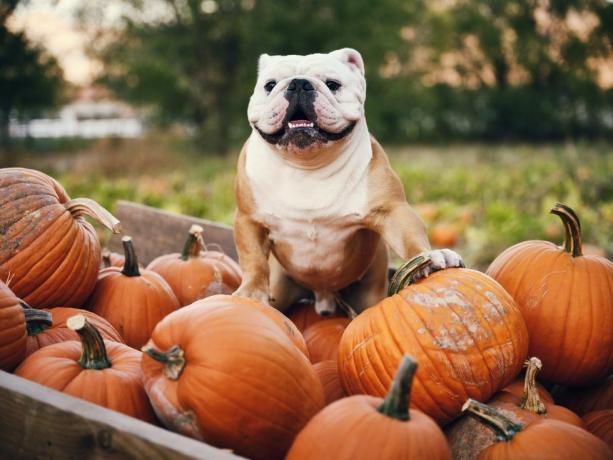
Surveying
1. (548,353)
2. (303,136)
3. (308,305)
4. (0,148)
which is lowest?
(0,148)

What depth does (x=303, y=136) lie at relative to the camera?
5.99ft

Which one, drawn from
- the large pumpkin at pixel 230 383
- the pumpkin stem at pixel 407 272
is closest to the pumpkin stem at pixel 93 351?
the large pumpkin at pixel 230 383

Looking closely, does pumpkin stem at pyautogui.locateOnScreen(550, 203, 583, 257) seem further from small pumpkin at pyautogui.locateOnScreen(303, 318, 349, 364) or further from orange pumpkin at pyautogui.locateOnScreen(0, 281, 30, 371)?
orange pumpkin at pyautogui.locateOnScreen(0, 281, 30, 371)

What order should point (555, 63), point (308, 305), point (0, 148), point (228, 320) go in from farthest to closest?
point (555, 63) < point (0, 148) < point (308, 305) < point (228, 320)

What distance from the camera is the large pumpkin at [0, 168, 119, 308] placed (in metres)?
1.82

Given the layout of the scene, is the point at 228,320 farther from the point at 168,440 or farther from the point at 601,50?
the point at 601,50

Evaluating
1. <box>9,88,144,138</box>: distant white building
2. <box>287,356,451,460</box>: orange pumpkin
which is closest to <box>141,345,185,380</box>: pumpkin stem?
<box>287,356,451,460</box>: orange pumpkin

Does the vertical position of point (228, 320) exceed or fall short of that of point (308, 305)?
it exceeds it

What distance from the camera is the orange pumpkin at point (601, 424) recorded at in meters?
1.42

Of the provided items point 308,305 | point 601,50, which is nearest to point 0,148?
point 308,305

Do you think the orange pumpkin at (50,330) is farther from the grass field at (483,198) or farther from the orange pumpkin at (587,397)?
the grass field at (483,198)

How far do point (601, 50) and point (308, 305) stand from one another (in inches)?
569

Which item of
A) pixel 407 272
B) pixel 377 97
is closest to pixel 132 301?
pixel 407 272

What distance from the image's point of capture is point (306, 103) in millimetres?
1800
